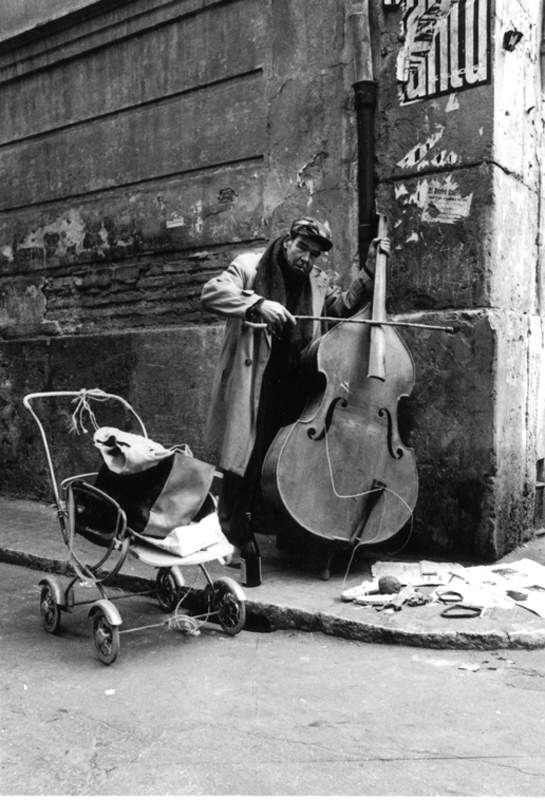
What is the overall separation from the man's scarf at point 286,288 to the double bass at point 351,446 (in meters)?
0.26

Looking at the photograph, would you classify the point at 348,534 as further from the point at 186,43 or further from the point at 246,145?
the point at 186,43

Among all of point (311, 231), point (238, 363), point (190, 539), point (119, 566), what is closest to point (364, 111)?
point (311, 231)

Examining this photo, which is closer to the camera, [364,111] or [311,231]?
[311,231]

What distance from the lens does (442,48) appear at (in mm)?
4828

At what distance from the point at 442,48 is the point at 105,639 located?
147 inches

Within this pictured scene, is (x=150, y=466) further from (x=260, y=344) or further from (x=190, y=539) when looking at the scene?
(x=260, y=344)

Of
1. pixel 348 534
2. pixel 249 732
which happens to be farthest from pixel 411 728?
pixel 348 534

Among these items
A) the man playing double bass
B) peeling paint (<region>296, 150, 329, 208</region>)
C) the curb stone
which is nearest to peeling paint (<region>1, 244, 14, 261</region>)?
peeling paint (<region>296, 150, 329, 208</region>)

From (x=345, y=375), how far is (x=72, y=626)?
1819 mm

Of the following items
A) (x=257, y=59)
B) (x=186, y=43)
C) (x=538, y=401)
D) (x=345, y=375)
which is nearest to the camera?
(x=345, y=375)

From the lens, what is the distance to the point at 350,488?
169 inches

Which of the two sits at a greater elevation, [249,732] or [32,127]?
[32,127]

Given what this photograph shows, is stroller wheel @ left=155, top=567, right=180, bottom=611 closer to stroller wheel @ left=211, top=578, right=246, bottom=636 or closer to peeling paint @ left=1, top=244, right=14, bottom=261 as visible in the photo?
stroller wheel @ left=211, top=578, right=246, bottom=636

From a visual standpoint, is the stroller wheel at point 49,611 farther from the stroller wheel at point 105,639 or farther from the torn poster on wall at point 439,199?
the torn poster on wall at point 439,199
